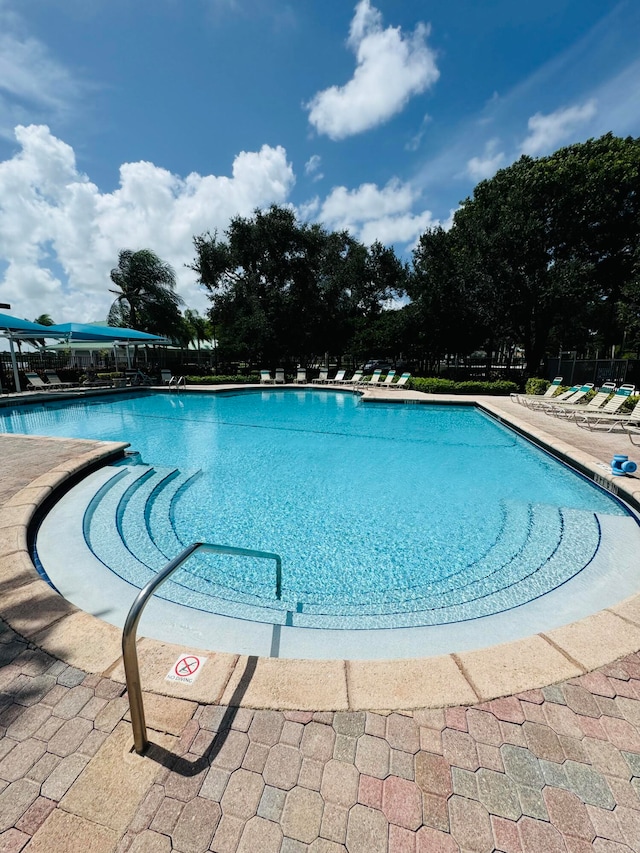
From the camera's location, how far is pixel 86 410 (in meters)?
14.0

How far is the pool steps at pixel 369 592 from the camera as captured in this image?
3299 mm

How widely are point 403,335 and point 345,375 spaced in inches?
168

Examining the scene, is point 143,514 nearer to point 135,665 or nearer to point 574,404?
point 135,665

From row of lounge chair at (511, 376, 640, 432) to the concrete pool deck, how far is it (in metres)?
8.64

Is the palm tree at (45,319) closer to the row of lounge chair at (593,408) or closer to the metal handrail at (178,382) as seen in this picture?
the metal handrail at (178,382)

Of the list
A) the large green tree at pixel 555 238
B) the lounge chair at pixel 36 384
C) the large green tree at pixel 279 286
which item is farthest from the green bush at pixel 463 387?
the lounge chair at pixel 36 384

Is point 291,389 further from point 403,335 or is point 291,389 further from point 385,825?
point 385,825

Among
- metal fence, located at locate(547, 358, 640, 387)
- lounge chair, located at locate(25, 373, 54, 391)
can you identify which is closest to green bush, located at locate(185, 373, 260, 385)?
lounge chair, located at locate(25, 373, 54, 391)

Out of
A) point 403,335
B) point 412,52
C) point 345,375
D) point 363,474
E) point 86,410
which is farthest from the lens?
point 345,375

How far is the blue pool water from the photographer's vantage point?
3533 millimetres

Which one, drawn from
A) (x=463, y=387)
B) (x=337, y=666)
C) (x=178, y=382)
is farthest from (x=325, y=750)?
(x=178, y=382)

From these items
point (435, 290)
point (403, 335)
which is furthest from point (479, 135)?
point (403, 335)

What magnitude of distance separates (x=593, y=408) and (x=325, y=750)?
464 inches

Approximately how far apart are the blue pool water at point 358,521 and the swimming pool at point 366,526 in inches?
0.8
